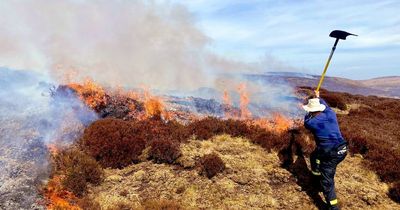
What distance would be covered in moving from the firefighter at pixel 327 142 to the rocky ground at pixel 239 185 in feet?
2.74

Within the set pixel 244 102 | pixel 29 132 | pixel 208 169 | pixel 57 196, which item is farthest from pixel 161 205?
pixel 244 102

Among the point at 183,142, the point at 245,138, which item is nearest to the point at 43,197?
the point at 183,142

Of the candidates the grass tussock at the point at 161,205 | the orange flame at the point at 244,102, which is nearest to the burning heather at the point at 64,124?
the orange flame at the point at 244,102

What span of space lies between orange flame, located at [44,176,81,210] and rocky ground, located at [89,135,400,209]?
0.67 metres

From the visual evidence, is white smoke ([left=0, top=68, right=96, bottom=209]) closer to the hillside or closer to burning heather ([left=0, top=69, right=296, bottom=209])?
burning heather ([left=0, top=69, right=296, bottom=209])

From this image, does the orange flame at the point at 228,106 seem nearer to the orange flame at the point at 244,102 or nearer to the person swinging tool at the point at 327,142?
the orange flame at the point at 244,102

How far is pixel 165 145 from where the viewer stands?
38.8ft

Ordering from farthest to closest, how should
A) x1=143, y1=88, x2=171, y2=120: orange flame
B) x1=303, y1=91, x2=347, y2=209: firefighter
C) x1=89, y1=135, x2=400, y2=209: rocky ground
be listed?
x1=143, y1=88, x2=171, y2=120: orange flame → x1=89, y1=135, x2=400, y2=209: rocky ground → x1=303, y1=91, x2=347, y2=209: firefighter

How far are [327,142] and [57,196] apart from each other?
7.13m

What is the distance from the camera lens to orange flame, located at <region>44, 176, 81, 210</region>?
30.5ft

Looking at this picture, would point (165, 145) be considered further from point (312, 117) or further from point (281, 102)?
point (281, 102)

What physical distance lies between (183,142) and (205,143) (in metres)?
0.76

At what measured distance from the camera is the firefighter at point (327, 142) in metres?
8.95

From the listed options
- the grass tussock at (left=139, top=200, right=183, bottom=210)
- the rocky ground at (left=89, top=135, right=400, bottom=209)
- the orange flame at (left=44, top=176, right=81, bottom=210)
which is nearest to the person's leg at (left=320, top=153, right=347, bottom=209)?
the rocky ground at (left=89, top=135, right=400, bottom=209)
